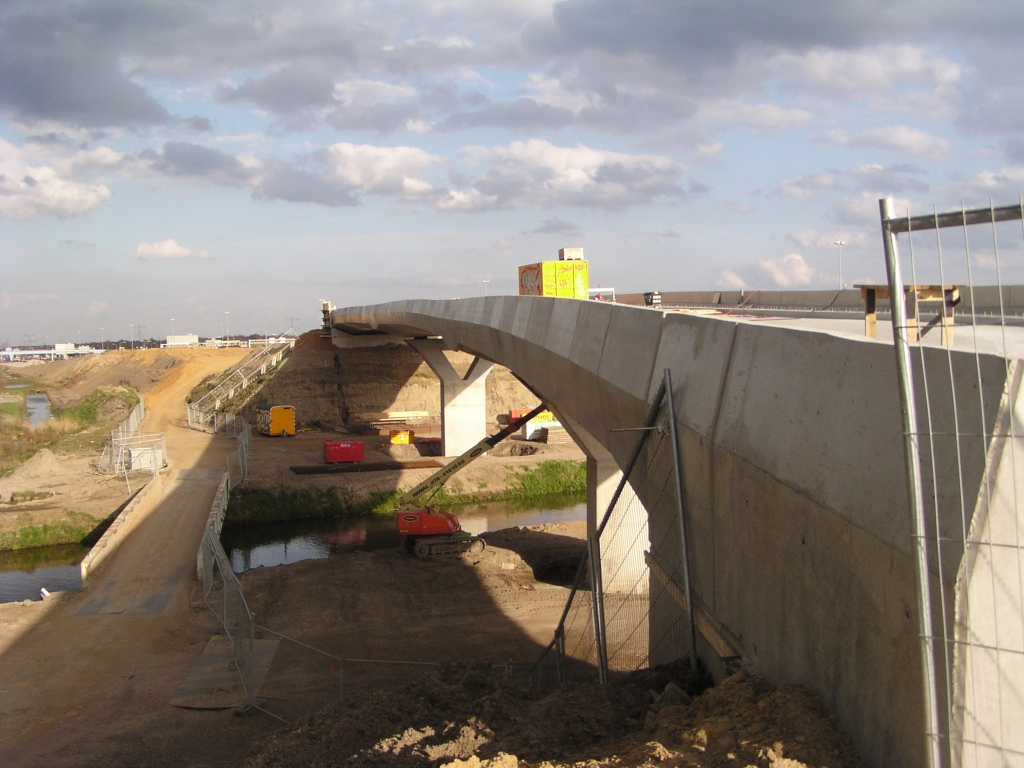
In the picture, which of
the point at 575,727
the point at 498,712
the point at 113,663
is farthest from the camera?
the point at 113,663

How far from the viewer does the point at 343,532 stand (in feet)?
115

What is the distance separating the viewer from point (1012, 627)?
11.9ft

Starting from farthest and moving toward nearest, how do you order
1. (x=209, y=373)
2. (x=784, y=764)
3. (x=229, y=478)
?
1. (x=209, y=373)
2. (x=229, y=478)
3. (x=784, y=764)

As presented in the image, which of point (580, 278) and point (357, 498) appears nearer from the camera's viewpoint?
point (580, 278)

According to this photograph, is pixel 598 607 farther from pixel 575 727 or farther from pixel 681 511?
pixel 575 727

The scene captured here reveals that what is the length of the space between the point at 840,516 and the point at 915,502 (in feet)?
3.56

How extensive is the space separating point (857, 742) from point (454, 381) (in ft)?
141

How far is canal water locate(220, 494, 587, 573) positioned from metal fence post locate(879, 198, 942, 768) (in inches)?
1094

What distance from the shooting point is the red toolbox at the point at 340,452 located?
139 feet

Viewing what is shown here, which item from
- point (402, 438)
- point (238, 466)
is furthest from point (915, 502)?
point (402, 438)

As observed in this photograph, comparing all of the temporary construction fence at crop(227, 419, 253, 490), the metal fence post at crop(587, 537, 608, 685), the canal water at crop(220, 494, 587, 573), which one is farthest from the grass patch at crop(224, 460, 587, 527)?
the metal fence post at crop(587, 537, 608, 685)

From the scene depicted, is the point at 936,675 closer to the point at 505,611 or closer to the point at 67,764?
the point at 67,764

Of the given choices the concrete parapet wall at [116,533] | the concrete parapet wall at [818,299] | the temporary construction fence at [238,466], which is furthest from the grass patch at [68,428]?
the concrete parapet wall at [818,299]

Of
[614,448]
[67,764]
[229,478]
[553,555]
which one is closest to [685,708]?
[614,448]
